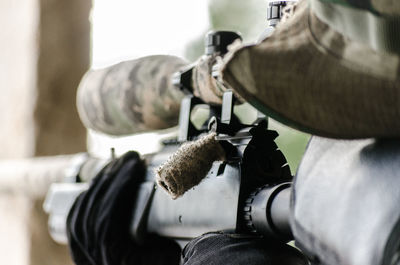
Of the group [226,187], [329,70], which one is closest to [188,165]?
[226,187]

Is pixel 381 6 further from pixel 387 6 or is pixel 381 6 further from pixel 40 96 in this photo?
pixel 40 96

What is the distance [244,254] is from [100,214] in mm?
304

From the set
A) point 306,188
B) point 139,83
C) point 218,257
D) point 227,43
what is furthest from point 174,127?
point 306,188

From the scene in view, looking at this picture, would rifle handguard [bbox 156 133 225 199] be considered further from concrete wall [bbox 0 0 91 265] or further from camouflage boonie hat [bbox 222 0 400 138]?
concrete wall [bbox 0 0 91 265]

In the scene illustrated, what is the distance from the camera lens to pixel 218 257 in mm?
496

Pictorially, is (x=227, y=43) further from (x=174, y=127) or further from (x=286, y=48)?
(x=286, y=48)

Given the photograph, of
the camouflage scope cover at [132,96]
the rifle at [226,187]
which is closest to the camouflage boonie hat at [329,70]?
the rifle at [226,187]

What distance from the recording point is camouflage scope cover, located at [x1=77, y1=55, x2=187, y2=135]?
0.78m

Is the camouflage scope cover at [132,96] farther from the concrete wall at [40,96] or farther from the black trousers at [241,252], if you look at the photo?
the concrete wall at [40,96]

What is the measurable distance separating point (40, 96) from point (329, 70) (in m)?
1.07

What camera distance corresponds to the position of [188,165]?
1.73 ft

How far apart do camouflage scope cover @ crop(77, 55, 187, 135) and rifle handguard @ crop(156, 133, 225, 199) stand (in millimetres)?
199

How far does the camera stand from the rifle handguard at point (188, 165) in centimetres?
52

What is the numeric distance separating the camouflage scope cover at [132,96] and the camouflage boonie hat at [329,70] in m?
0.40
